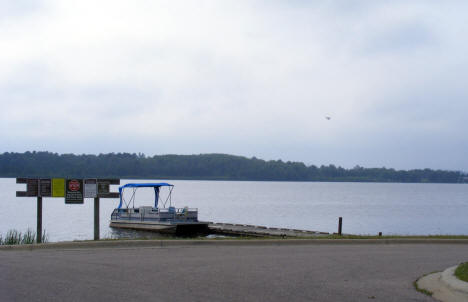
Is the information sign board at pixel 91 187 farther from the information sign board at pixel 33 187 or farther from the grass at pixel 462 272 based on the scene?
the grass at pixel 462 272

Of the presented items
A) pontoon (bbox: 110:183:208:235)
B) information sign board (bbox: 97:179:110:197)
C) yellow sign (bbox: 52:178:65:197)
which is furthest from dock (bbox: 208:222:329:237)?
yellow sign (bbox: 52:178:65:197)

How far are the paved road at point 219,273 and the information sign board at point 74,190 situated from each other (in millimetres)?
3833

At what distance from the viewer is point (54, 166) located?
540 ft

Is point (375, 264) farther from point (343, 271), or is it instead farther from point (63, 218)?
point (63, 218)

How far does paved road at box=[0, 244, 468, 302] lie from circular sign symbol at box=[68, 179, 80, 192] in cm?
398

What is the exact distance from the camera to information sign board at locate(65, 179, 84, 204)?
58.8 ft

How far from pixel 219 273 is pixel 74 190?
28.0 feet

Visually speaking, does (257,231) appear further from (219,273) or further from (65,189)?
(219,273)

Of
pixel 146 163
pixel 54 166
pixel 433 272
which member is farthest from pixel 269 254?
pixel 146 163

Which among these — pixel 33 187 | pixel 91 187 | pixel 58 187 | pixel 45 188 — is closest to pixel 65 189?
pixel 58 187

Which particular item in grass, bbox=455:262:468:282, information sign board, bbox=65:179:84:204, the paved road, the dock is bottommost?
the dock

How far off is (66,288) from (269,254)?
6.00 meters

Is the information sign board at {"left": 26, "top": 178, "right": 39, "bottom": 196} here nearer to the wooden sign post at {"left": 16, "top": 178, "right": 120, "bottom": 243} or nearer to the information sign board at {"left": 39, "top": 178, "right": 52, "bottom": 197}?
the wooden sign post at {"left": 16, "top": 178, "right": 120, "bottom": 243}

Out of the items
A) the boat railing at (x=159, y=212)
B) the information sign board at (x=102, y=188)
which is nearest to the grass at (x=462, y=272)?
the information sign board at (x=102, y=188)
